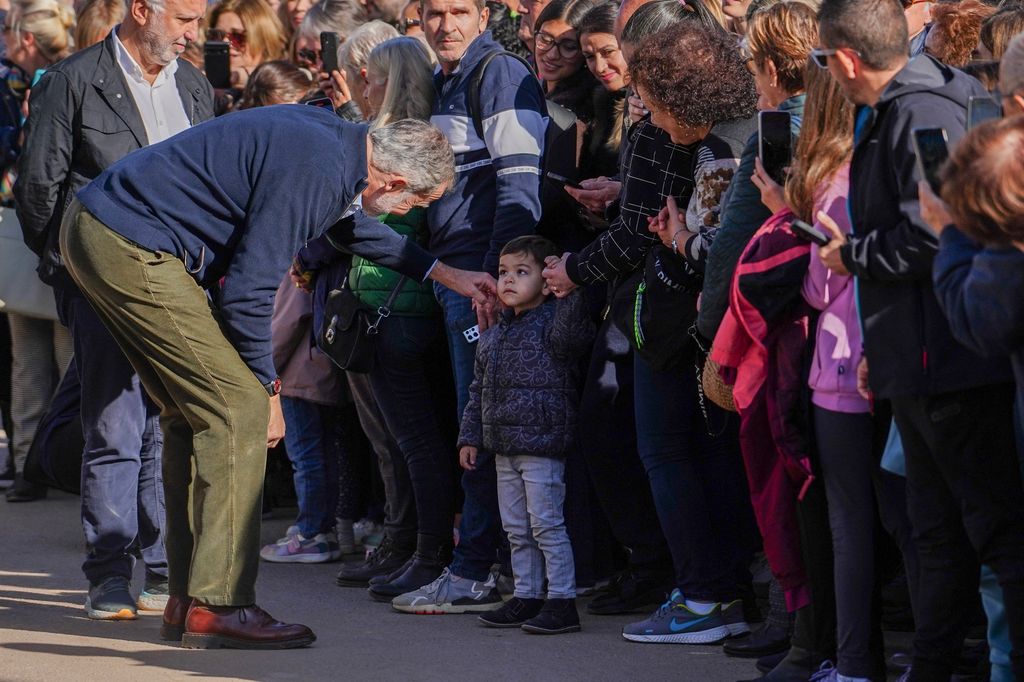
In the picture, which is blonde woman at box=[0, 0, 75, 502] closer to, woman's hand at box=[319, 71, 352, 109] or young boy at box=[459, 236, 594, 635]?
woman's hand at box=[319, 71, 352, 109]

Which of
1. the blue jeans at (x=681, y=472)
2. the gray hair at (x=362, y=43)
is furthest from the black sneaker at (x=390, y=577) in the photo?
the gray hair at (x=362, y=43)

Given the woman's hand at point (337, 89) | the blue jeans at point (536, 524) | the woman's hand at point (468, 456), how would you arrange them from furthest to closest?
the woman's hand at point (337, 89), the woman's hand at point (468, 456), the blue jeans at point (536, 524)

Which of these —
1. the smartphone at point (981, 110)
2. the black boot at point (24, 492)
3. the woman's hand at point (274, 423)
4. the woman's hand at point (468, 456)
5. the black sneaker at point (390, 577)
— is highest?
the smartphone at point (981, 110)

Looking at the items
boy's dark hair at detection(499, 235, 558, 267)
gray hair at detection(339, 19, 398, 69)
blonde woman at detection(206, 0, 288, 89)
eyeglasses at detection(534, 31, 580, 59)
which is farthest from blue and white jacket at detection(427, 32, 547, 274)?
blonde woman at detection(206, 0, 288, 89)

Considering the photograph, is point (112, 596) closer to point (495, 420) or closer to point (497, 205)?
point (495, 420)

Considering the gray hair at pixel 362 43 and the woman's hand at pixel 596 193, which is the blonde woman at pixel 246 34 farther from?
the woman's hand at pixel 596 193

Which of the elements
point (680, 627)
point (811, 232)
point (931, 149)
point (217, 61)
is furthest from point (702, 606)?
point (217, 61)

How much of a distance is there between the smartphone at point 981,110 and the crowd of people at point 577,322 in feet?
0.05

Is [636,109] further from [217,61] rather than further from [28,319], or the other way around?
[28,319]

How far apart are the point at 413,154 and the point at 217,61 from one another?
11.8 feet

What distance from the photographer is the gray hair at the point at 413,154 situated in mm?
4816

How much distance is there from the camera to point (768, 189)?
414cm

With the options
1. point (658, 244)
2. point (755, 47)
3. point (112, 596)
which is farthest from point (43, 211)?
point (755, 47)

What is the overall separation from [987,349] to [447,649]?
7.34ft
